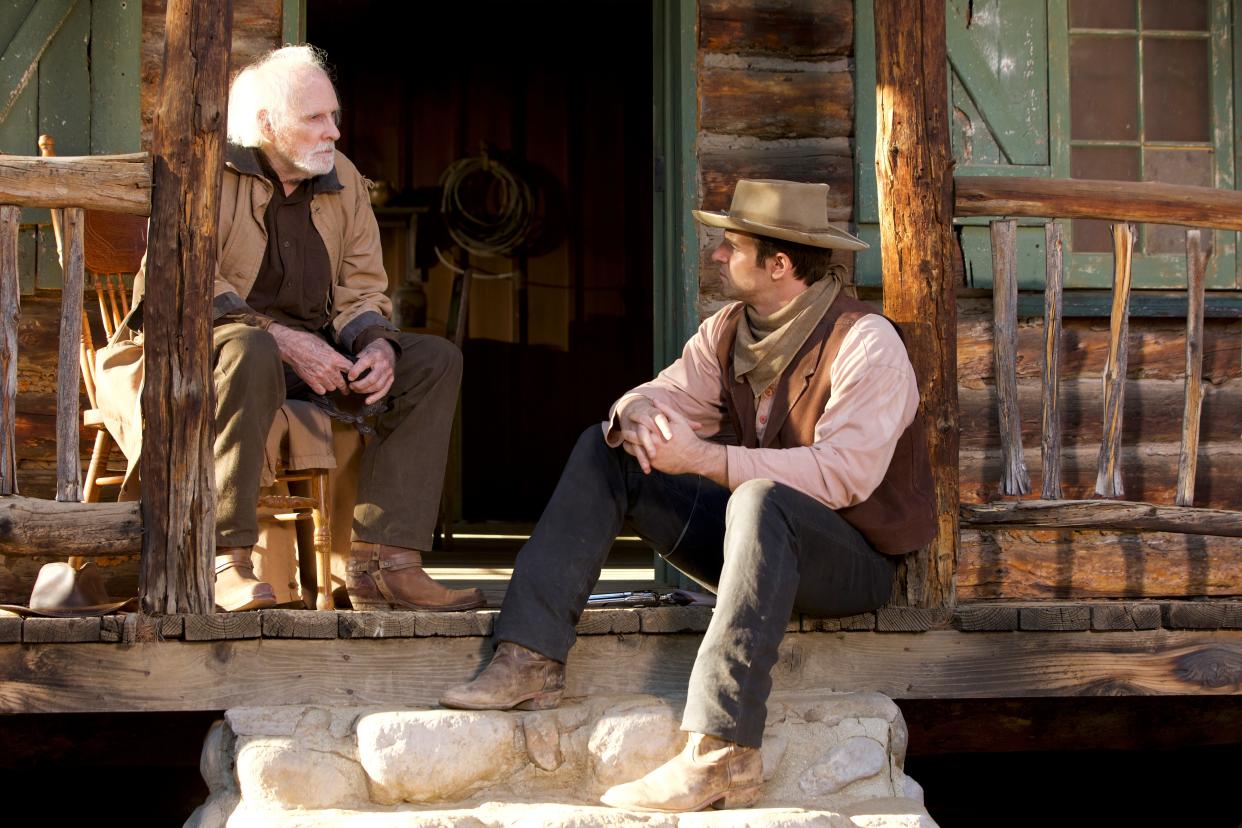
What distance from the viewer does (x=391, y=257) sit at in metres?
8.70

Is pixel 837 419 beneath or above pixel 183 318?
beneath

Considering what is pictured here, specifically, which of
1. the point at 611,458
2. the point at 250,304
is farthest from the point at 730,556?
the point at 250,304

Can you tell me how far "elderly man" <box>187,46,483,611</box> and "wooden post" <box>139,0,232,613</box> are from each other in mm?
141

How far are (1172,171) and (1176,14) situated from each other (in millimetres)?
578

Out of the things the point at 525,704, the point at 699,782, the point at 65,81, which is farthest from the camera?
the point at 65,81

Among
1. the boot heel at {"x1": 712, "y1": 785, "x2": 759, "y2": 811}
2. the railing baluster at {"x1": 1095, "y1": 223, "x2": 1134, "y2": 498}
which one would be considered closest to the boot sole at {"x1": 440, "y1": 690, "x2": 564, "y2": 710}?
the boot heel at {"x1": 712, "y1": 785, "x2": 759, "y2": 811}

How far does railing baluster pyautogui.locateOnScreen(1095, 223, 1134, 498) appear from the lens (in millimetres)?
4164

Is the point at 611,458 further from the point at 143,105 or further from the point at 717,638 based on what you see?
the point at 143,105

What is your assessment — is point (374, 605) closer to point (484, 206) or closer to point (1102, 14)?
point (1102, 14)

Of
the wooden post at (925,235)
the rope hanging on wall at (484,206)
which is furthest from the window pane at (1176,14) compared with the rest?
the rope hanging on wall at (484,206)

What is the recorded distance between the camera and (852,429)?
339 cm

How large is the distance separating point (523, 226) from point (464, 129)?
75 centimetres

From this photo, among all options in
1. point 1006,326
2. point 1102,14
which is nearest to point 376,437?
point 1006,326

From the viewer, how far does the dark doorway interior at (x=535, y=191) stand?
28.8 feet
